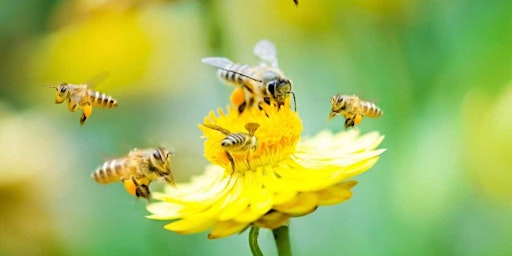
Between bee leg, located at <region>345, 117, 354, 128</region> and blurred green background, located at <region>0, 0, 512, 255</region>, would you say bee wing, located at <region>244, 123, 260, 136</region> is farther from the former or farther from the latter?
blurred green background, located at <region>0, 0, 512, 255</region>

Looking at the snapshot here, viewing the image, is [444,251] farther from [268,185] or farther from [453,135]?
[268,185]

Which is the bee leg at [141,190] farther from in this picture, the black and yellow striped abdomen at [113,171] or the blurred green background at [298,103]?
the blurred green background at [298,103]

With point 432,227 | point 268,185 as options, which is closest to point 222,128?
point 268,185

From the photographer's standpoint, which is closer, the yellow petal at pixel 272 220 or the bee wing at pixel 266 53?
the yellow petal at pixel 272 220

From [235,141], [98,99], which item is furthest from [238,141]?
[98,99]

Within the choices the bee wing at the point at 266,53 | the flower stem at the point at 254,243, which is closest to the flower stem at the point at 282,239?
the flower stem at the point at 254,243

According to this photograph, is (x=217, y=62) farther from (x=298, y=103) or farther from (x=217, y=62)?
(x=298, y=103)

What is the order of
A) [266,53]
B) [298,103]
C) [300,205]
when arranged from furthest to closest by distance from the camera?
[298,103]
[266,53]
[300,205]
